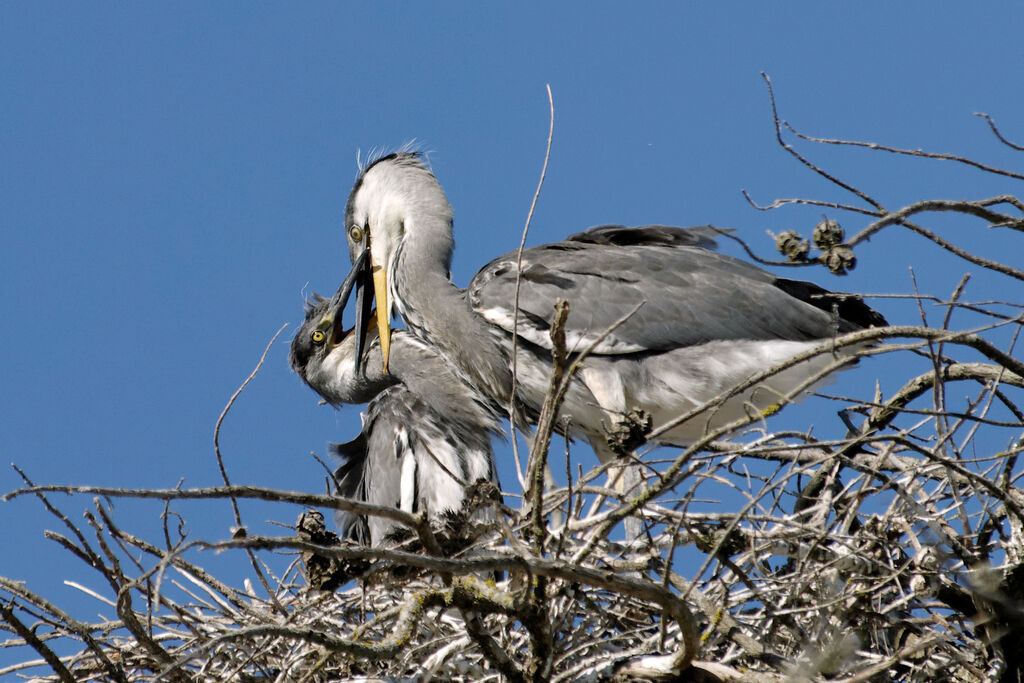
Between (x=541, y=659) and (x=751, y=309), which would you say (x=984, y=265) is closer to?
(x=541, y=659)

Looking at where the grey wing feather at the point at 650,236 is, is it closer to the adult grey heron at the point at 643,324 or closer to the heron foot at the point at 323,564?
the adult grey heron at the point at 643,324

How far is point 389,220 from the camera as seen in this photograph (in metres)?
5.35

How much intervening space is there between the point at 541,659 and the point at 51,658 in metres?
1.14

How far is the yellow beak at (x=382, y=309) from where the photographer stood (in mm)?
5129

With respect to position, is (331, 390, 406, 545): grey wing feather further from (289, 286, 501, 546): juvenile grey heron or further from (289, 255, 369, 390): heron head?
(289, 255, 369, 390): heron head

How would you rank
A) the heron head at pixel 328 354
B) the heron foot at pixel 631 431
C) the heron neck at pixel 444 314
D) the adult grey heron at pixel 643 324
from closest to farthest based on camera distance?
the heron foot at pixel 631 431 < the adult grey heron at pixel 643 324 < the heron neck at pixel 444 314 < the heron head at pixel 328 354

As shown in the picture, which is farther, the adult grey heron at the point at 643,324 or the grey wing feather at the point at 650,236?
the grey wing feather at the point at 650,236

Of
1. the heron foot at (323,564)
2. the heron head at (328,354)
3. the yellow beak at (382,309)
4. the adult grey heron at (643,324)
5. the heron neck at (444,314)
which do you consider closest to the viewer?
the heron foot at (323,564)

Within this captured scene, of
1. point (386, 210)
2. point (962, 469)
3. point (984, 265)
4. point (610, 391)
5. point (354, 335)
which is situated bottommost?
point (962, 469)

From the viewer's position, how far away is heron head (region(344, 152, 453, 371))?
516cm

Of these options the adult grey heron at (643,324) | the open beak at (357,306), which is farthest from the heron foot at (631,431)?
the open beak at (357,306)

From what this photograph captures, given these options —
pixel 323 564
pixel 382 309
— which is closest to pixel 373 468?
pixel 382 309

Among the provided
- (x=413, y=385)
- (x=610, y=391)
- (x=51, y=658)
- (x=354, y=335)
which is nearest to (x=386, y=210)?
(x=354, y=335)

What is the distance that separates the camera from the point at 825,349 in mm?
2240
